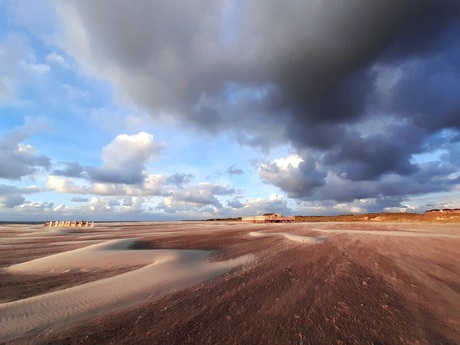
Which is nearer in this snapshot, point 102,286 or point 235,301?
point 235,301

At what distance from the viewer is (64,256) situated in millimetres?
15234

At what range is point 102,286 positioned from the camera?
9375mm

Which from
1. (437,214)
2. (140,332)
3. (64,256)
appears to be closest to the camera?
(140,332)

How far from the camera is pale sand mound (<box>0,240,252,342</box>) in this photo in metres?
6.70

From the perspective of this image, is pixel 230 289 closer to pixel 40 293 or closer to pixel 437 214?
pixel 40 293

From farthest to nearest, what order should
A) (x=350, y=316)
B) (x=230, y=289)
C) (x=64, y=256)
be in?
(x=64, y=256) → (x=230, y=289) → (x=350, y=316)

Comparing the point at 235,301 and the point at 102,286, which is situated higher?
the point at 102,286

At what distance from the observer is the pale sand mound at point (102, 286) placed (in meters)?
6.70

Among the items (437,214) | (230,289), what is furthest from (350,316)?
(437,214)

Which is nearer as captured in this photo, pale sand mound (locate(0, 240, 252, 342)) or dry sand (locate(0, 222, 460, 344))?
dry sand (locate(0, 222, 460, 344))

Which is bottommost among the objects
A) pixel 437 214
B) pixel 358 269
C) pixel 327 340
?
pixel 327 340

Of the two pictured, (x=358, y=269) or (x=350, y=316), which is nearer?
(x=350, y=316)

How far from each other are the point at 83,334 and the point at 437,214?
334ft

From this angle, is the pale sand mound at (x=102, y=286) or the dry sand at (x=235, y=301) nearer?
the dry sand at (x=235, y=301)
